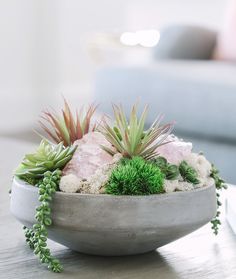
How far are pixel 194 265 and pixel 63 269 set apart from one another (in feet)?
0.44

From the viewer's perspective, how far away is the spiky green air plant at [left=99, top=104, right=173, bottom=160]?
0.70 meters

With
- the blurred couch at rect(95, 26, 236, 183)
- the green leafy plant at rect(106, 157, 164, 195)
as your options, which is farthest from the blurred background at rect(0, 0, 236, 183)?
the green leafy plant at rect(106, 157, 164, 195)

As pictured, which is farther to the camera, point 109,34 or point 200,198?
point 109,34

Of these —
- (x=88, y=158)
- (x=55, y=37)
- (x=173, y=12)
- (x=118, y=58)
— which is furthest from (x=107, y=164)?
(x=118, y=58)

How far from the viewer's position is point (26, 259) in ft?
2.39

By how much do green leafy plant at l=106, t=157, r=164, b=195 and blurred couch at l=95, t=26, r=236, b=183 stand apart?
130 cm

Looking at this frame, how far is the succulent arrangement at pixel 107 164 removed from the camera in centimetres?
68

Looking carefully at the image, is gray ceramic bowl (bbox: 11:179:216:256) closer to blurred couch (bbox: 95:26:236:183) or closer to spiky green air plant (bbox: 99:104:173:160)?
spiky green air plant (bbox: 99:104:173:160)

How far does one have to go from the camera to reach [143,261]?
721 mm

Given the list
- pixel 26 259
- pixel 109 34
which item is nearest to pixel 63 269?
pixel 26 259

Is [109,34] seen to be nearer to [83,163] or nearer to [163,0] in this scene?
[163,0]

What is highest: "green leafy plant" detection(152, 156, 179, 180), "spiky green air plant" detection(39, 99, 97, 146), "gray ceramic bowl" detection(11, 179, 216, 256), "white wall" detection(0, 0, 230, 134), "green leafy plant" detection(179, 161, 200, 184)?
"spiky green air plant" detection(39, 99, 97, 146)

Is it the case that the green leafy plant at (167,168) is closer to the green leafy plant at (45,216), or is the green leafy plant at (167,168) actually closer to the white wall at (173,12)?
the green leafy plant at (45,216)

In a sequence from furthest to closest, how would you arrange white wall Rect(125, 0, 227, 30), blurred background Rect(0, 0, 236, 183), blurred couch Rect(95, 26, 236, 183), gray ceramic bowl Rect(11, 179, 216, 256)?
white wall Rect(125, 0, 227, 30) → blurred background Rect(0, 0, 236, 183) → blurred couch Rect(95, 26, 236, 183) → gray ceramic bowl Rect(11, 179, 216, 256)
